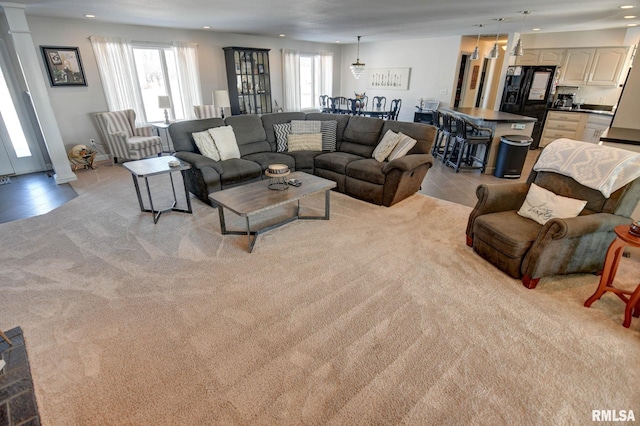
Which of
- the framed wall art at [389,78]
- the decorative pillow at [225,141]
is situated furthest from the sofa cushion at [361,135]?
the framed wall art at [389,78]

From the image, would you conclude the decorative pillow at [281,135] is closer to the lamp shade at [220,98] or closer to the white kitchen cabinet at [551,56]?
the lamp shade at [220,98]

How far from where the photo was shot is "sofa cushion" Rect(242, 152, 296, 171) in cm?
421

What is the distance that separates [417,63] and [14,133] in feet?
27.8

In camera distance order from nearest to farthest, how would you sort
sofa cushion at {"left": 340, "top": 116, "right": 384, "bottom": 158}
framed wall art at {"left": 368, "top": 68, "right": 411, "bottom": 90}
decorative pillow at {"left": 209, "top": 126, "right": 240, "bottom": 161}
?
decorative pillow at {"left": 209, "top": 126, "right": 240, "bottom": 161} < sofa cushion at {"left": 340, "top": 116, "right": 384, "bottom": 158} < framed wall art at {"left": 368, "top": 68, "right": 411, "bottom": 90}

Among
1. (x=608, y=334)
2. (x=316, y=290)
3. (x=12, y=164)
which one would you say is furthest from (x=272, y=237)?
(x=12, y=164)

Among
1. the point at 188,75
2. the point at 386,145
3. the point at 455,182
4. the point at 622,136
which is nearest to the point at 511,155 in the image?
the point at 455,182

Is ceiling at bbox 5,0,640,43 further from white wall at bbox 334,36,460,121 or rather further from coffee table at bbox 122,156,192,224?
coffee table at bbox 122,156,192,224

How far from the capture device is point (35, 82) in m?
4.19

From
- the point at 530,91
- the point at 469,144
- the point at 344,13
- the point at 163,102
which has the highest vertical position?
the point at 344,13

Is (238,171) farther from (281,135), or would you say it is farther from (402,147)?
(402,147)

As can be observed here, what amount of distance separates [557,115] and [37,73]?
30.7 feet

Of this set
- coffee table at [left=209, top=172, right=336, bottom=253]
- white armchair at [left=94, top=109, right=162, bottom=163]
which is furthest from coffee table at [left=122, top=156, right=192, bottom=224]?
white armchair at [left=94, top=109, right=162, bottom=163]

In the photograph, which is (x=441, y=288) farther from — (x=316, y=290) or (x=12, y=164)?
(x=12, y=164)

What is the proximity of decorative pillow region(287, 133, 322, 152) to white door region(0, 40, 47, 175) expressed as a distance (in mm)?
4314
